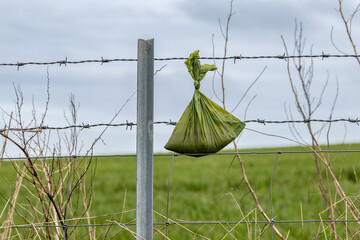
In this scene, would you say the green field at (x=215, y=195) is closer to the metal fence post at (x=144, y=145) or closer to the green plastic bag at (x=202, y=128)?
the green plastic bag at (x=202, y=128)

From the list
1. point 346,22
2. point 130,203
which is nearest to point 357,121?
point 346,22

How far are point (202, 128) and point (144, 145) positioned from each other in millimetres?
315

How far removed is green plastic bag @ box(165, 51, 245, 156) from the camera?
2.56 m

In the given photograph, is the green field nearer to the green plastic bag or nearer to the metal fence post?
the green plastic bag

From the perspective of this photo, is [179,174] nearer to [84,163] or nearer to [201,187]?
[201,187]

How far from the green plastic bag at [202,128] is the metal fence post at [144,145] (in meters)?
0.21

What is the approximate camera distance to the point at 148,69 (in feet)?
8.14

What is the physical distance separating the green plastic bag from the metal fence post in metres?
0.21

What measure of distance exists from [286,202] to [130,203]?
2.73 m

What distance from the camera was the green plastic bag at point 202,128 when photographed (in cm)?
256

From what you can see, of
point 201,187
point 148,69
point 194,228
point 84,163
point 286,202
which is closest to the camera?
point 148,69

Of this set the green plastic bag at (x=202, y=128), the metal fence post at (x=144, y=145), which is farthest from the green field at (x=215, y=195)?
the metal fence post at (x=144, y=145)

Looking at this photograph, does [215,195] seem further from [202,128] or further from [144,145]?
[144,145]

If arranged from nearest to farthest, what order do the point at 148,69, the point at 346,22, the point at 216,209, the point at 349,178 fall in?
1. the point at 148,69
2. the point at 346,22
3. the point at 216,209
4. the point at 349,178
